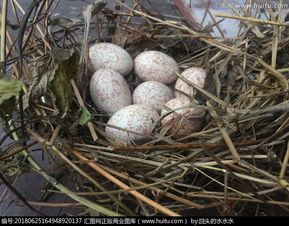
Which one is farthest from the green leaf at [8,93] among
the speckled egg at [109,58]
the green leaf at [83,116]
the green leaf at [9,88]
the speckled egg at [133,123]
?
A: the speckled egg at [109,58]

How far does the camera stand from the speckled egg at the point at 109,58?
93 cm

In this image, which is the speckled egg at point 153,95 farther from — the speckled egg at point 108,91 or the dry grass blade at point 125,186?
the dry grass blade at point 125,186

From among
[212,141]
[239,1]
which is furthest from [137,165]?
[239,1]

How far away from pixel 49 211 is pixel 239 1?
3.31ft

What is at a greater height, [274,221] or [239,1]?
[239,1]

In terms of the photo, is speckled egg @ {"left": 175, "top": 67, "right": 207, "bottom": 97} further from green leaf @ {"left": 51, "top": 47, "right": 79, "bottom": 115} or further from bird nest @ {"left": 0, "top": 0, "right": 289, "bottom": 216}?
green leaf @ {"left": 51, "top": 47, "right": 79, "bottom": 115}

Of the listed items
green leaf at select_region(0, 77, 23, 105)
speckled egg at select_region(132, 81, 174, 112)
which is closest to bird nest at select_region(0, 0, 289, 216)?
green leaf at select_region(0, 77, 23, 105)

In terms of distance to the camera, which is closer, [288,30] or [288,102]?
[288,102]

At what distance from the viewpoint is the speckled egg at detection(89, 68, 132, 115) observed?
2.79ft

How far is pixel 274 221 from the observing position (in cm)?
60

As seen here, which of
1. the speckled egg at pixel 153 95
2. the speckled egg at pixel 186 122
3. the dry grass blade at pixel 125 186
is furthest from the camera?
the speckled egg at pixel 153 95

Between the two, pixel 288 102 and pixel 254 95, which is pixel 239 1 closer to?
pixel 254 95

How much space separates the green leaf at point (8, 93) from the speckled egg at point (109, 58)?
35 centimetres

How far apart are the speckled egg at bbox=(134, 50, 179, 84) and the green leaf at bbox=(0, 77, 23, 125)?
43 centimetres
